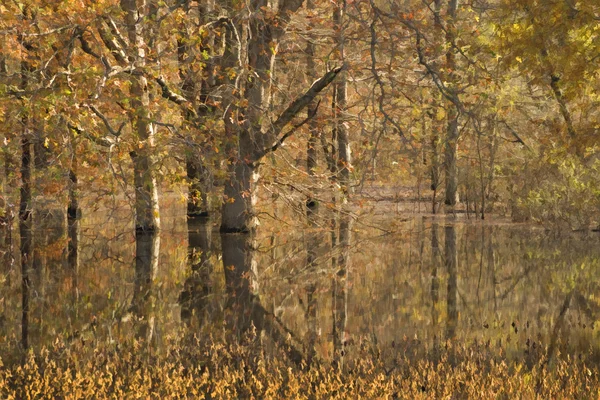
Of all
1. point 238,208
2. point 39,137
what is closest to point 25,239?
point 39,137

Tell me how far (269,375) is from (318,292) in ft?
18.1

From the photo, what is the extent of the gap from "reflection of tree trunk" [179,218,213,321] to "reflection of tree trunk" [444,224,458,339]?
3.08 meters

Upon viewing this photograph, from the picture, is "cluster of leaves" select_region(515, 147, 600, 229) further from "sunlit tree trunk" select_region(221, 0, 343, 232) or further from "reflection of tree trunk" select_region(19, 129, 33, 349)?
"reflection of tree trunk" select_region(19, 129, 33, 349)

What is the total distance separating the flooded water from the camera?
32.2 feet

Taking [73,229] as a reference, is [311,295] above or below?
below

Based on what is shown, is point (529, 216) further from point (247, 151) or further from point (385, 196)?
point (385, 196)

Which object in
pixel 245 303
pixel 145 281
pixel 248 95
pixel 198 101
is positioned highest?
pixel 248 95

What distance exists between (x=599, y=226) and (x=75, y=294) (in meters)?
14.4

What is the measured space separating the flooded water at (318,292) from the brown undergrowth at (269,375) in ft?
1.32

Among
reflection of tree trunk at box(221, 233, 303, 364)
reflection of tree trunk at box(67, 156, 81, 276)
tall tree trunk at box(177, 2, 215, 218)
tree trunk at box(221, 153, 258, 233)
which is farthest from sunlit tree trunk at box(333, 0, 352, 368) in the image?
reflection of tree trunk at box(67, 156, 81, 276)

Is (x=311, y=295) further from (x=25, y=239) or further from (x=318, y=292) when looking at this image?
(x=25, y=239)

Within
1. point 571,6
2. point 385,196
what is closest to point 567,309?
point 571,6

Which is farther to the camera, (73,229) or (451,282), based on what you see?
(73,229)

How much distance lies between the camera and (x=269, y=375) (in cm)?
778
